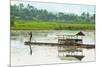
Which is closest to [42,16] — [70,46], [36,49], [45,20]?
[45,20]

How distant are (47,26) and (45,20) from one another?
8cm

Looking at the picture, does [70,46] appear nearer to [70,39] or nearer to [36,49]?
[70,39]

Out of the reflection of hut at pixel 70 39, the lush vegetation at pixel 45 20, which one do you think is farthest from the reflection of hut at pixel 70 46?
the lush vegetation at pixel 45 20

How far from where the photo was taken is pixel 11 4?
2338 mm

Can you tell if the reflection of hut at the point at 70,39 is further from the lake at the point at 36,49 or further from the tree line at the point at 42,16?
the tree line at the point at 42,16

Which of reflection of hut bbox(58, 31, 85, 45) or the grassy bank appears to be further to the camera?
reflection of hut bbox(58, 31, 85, 45)

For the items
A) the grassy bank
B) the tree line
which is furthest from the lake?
the tree line

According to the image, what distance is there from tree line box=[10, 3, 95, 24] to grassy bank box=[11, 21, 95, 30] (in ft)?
0.15

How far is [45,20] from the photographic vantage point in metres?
2.51

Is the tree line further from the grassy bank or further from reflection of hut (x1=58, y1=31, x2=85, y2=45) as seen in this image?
reflection of hut (x1=58, y1=31, x2=85, y2=45)

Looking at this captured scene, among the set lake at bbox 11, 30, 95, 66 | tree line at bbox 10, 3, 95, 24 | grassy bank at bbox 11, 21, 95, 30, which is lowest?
lake at bbox 11, 30, 95, 66

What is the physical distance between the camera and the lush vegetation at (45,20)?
7.82 feet

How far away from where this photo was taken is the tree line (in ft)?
7.81

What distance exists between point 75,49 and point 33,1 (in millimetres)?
791
